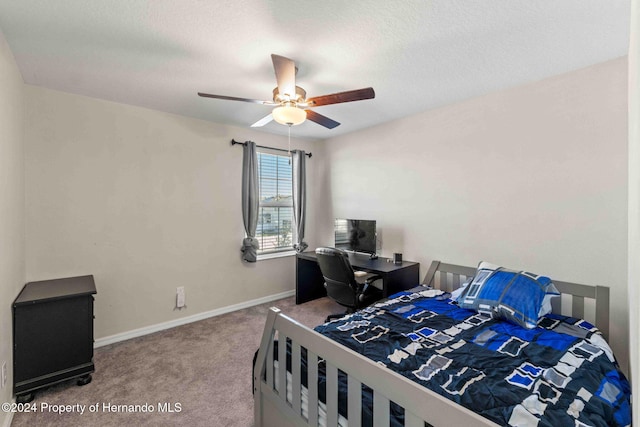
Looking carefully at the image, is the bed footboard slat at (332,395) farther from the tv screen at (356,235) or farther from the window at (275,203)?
the window at (275,203)

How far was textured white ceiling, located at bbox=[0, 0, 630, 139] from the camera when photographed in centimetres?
152

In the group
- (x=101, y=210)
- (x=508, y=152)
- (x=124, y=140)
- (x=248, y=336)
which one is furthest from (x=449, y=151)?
(x=101, y=210)

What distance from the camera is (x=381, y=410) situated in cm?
97

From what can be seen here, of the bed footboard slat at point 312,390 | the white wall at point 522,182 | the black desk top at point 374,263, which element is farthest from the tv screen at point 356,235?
the bed footboard slat at point 312,390

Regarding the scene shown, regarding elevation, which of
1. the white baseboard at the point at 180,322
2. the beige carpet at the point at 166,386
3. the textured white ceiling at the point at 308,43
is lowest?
the beige carpet at the point at 166,386

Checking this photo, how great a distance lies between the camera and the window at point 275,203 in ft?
13.1

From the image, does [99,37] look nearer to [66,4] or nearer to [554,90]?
[66,4]

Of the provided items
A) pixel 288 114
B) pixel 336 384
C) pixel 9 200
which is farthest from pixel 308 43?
pixel 9 200

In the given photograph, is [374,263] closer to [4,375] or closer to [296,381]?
[296,381]

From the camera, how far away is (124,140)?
287cm

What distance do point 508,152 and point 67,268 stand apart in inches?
164

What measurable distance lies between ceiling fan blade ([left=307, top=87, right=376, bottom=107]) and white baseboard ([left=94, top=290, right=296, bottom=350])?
8.99 ft

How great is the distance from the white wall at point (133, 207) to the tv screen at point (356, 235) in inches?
49.0

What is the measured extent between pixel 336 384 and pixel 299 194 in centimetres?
329
